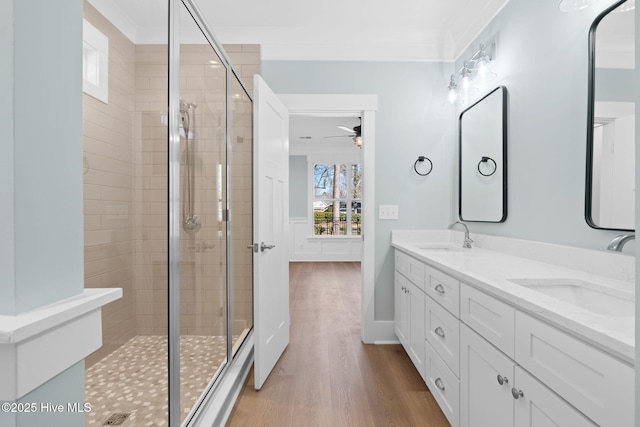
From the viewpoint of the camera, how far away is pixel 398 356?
94.5 inches

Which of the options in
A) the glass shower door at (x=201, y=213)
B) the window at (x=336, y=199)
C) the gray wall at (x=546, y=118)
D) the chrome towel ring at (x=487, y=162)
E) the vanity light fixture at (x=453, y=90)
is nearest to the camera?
the gray wall at (x=546, y=118)

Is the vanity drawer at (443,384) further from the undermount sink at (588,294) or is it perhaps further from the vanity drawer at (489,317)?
the undermount sink at (588,294)

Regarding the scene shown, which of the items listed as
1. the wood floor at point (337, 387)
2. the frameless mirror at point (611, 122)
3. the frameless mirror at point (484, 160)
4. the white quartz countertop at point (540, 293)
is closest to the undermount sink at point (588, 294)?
the white quartz countertop at point (540, 293)

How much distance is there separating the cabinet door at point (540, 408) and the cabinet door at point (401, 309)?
4.13 ft

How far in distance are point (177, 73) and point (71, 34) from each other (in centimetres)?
83

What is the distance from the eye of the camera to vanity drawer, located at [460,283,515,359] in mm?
1056

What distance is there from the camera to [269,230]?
2.16 m

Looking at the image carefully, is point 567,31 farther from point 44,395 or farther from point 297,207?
point 297,207

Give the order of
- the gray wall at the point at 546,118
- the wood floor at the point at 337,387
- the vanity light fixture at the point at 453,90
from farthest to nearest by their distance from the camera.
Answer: the vanity light fixture at the point at 453,90 < the wood floor at the point at 337,387 < the gray wall at the point at 546,118

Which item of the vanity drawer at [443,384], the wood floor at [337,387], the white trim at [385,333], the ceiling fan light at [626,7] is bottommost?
the wood floor at [337,387]

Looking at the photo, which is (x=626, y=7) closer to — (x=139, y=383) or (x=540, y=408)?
(x=540, y=408)

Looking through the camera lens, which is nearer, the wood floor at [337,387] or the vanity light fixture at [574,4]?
the vanity light fixture at [574,4]

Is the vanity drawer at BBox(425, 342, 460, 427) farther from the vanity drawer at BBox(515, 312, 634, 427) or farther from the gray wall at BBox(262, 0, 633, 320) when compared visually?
the gray wall at BBox(262, 0, 633, 320)

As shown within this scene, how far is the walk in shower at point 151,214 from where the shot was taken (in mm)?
1354
